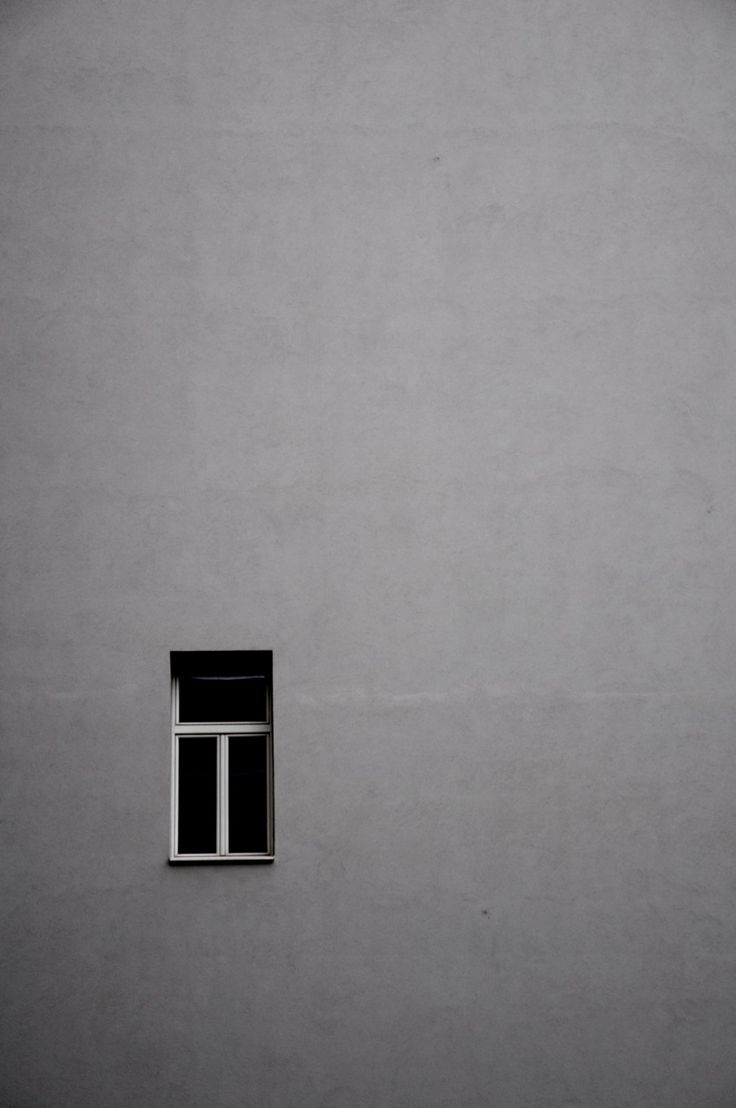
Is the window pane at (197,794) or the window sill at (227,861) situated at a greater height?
the window pane at (197,794)

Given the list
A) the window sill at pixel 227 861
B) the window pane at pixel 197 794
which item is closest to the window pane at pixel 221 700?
the window pane at pixel 197 794

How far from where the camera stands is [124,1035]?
7.80m

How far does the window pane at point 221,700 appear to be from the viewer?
842cm

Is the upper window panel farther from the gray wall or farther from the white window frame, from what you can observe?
the gray wall

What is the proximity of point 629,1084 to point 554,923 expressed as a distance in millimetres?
1217

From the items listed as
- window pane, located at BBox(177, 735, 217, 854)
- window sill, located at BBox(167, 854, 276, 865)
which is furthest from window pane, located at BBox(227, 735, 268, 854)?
window sill, located at BBox(167, 854, 276, 865)

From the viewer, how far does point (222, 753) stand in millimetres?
8422

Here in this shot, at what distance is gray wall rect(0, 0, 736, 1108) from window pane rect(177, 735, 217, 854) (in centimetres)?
32

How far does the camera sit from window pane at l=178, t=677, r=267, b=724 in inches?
332

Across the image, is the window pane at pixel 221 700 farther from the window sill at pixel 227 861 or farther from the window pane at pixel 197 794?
the window sill at pixel 227 861

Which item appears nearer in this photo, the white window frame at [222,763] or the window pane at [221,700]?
the white window frame at [222,763]

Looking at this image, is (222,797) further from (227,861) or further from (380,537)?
(380,537)

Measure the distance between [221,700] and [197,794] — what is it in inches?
27.9

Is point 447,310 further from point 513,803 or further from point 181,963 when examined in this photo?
point 181,963
